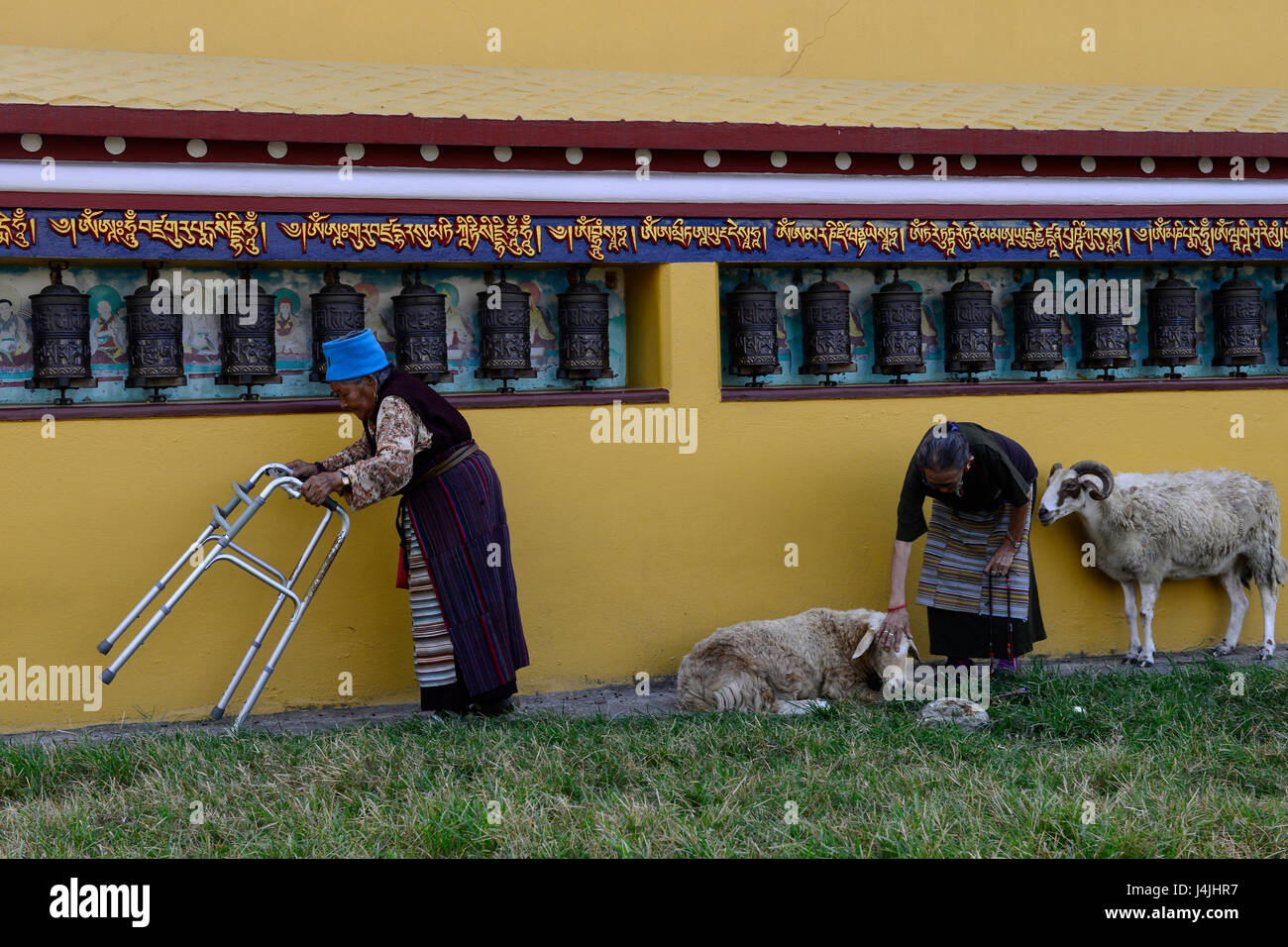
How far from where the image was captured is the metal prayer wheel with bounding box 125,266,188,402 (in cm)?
595

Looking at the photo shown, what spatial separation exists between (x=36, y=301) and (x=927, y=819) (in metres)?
4.47

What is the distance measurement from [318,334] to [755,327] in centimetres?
221

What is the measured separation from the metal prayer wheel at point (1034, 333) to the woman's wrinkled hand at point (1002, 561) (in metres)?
1.46

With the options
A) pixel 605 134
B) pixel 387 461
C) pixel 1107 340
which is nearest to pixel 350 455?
pixel 387 461

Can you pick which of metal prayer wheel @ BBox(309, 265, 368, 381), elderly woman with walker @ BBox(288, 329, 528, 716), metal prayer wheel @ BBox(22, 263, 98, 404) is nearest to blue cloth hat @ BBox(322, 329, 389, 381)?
elderly woman with walker @ BBox(288, 329, 528, 716)

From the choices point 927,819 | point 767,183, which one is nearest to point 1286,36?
point 767,183

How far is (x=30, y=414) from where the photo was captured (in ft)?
18.9

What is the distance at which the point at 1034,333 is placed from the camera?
278 inches

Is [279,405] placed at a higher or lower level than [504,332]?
lower

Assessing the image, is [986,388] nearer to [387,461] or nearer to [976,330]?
[976,330]

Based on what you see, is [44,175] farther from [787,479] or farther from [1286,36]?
[1286,36]

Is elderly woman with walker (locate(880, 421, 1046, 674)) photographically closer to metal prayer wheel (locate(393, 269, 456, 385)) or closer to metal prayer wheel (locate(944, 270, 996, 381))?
metal prayer wheel (locate(944, 270, 996, 381))

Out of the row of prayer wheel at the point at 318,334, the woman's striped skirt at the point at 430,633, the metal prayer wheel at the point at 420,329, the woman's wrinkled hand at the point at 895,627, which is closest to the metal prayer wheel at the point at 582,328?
the row of prayer wheel at the point at 318,334

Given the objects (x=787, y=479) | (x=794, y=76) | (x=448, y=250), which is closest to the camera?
(x=448, y=250)
